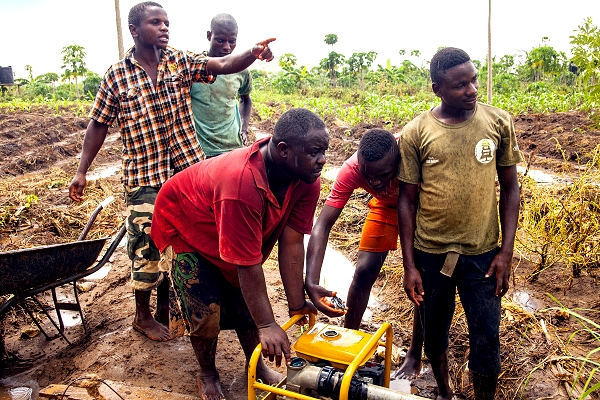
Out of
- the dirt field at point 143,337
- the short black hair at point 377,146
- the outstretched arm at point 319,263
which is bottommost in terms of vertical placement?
the dirt field at point 143,337

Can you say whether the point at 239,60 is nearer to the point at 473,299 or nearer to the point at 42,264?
the point at 42,264

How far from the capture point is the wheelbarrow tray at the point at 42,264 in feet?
9.64

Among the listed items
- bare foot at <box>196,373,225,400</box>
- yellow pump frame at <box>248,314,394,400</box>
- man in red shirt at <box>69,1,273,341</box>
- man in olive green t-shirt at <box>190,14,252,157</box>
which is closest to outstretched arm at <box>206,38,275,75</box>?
man in red shirt at <box>69,1,273,341</box>

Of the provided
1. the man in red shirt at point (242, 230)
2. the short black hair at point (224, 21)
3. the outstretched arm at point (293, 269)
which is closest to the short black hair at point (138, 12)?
the short black hair at point (224, 21)

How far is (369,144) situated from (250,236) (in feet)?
2.61

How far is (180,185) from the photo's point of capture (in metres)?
2.71

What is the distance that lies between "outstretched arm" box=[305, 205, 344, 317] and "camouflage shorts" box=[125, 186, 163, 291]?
3.91 feet

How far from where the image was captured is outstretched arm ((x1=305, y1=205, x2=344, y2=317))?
244cm

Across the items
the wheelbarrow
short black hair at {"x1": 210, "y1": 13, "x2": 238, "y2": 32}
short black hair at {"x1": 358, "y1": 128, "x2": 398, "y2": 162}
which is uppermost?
short black hair at {"x1": 210, "y1": 13, "x2": 238, "y2": 32}

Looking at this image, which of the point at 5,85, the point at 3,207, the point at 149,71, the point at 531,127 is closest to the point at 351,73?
the point at 5,85

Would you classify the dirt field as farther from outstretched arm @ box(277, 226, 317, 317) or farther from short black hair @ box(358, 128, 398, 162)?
short black hair @ box(358, 128, 398, 162)

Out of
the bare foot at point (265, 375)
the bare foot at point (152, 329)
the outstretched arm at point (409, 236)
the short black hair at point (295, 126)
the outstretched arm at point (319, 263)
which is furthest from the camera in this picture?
the bare foot at point (152, 329)

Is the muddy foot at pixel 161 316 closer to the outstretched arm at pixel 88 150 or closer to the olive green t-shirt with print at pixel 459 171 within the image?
the outstretched arm at pixel 88 150

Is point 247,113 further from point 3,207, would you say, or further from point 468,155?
point 3,207
